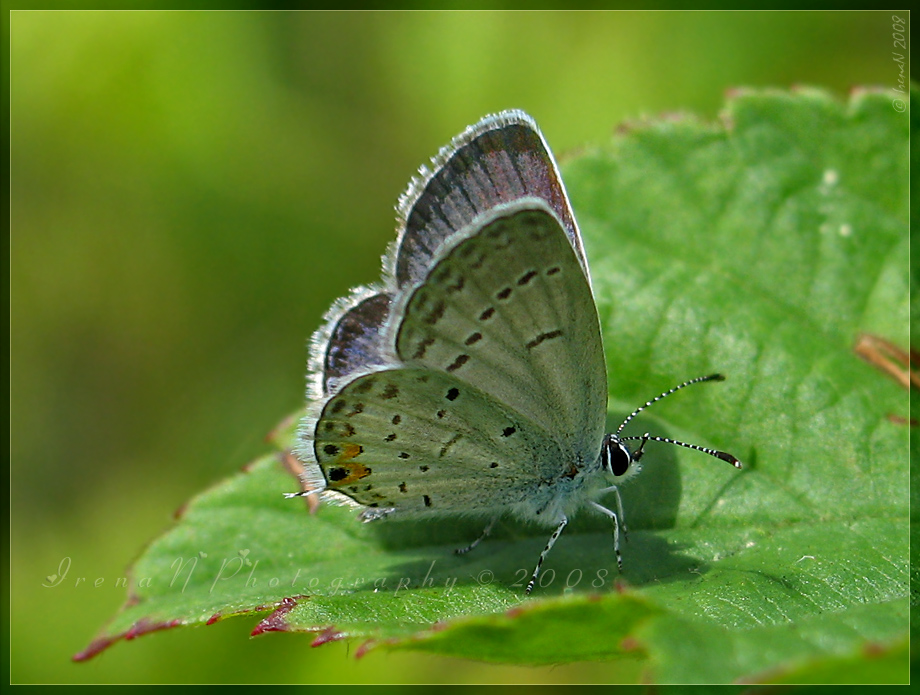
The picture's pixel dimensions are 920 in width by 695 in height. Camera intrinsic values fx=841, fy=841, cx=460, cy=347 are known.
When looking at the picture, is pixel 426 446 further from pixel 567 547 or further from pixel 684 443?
pixel 684 443

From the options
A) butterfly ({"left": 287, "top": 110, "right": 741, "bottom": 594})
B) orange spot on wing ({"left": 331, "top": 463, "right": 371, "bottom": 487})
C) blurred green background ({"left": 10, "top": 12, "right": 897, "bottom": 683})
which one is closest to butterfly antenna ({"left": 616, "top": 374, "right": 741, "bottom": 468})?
butterfly ({"left": 287, "top": 110, "right": 741, "bottom": 594})

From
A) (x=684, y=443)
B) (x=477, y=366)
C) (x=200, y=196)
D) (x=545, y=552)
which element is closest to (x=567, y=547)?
(x=545, y=552)

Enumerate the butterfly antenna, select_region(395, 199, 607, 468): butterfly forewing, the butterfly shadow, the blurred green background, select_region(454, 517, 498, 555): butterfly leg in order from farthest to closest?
1. the blurred green background
2. select_region(454, 517, 498, 555): butterfly leg
3. the butterfly antenna
4. the butterfly shadow
5. select_region(395, 199, 607, 468): butterfly forewing

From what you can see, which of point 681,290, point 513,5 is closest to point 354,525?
point 681,290

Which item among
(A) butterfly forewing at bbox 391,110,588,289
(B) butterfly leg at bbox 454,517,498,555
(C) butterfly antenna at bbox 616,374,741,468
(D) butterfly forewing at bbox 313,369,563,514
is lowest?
(B) butterfly leg at bbox 454,517,498,555

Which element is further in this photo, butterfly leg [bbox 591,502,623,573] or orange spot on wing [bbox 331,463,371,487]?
orange spot on wing [bbox 331,463,371,487]

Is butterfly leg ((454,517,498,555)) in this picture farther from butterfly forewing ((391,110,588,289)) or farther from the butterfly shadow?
butterfly forewing ((391,110,588,289))

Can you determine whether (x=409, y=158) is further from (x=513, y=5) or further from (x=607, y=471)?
(x=607, y=471)
